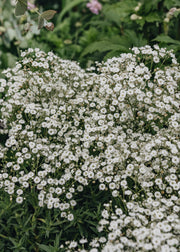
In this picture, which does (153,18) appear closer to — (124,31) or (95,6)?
(124,31)

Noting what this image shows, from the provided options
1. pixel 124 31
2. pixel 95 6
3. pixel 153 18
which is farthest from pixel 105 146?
pixel 95 6

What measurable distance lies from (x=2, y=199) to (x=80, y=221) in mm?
722

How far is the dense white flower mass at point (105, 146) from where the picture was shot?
255 centimetres

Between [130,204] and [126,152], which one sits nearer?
[130,204]

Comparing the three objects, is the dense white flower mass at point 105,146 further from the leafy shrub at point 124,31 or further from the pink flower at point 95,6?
the pink flower at point 95,6

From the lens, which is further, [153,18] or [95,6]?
[95,6]

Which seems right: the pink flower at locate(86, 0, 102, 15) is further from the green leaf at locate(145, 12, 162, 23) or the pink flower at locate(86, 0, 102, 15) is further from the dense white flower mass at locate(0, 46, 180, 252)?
the dense white flower mass at locate(0, 46, 180, 252)

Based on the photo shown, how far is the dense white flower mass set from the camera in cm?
255

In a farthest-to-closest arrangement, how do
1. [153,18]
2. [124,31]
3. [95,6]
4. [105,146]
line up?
[95,6]
[124,31]
[153,18]
[105,146]

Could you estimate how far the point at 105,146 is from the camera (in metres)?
3.02

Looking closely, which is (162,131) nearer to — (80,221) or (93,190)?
(93,190)

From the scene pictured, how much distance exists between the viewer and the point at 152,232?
87.1 inches

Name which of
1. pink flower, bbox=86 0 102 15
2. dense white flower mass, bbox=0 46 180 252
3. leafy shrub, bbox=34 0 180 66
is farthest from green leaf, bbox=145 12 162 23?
pink flower, bbox=86 0 102 15

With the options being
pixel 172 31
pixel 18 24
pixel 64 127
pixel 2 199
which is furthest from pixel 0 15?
pixel 2 199
